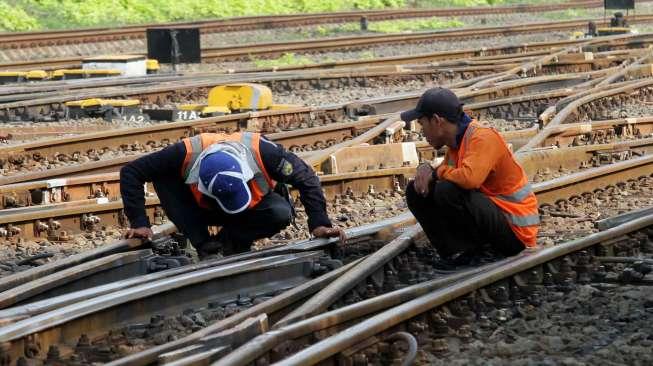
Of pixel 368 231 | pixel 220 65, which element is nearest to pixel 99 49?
pixel 220 65

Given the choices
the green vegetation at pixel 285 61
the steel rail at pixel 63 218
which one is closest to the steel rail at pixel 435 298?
the steel rail at pixel 63 218

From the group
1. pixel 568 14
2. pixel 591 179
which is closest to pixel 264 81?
pixel 591 179

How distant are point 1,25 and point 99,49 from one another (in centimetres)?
431

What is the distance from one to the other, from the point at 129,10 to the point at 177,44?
34.9 ft

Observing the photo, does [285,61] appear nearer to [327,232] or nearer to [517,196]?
[327,232]

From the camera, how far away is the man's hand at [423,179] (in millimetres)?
7973

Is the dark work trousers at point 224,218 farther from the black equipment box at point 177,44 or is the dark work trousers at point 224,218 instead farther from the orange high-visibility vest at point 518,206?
the black equipment box at point 177,44

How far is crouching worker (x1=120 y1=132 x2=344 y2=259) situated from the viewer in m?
8.06

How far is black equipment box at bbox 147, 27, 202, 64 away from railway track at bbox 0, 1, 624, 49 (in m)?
3.17

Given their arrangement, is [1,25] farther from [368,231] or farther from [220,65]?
[368,231]

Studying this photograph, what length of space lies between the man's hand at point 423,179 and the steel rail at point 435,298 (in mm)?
598

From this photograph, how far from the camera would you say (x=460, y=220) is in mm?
8219

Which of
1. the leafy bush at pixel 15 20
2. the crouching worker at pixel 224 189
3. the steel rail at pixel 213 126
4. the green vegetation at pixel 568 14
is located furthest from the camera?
the green vegetation at pixel 568 14

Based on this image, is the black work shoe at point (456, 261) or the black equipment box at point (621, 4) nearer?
the black work shoe at point (456, 261)
